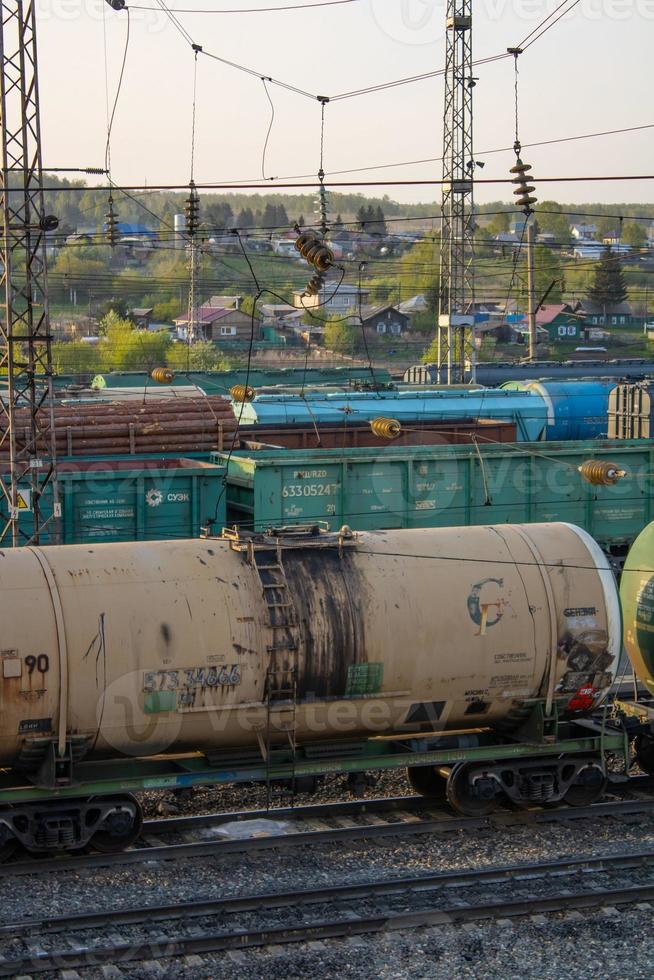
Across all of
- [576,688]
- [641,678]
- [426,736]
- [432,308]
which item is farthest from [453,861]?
[432,308]

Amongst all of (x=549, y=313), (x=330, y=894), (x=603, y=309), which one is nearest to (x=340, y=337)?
(x=549, y=313)

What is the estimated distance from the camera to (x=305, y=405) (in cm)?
2717

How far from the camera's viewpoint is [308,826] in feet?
39.7

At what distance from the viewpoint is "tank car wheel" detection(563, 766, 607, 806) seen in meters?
12.8

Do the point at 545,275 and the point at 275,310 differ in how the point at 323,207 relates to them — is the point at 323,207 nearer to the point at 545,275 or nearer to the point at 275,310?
the point at 545,275

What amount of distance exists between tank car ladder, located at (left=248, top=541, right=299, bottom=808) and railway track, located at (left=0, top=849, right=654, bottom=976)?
165cm

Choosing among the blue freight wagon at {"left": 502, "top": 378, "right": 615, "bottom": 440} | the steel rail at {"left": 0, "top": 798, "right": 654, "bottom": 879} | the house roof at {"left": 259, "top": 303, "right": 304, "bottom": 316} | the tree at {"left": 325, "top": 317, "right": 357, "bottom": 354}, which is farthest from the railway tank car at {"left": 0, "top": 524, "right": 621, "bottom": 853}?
the house roof at {"left": 259, "top": 303, "right": 304, "bottom": 316}

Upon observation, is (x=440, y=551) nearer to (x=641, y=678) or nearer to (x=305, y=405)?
(x=641, y=678)

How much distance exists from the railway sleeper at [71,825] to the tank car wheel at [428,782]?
3.32 metres

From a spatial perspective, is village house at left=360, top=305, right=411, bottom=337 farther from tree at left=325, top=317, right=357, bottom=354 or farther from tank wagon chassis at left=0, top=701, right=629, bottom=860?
tank wagon chassis at left=0, top=701, right=629, bottom=860

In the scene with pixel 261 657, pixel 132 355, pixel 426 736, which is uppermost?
pixel 132 355

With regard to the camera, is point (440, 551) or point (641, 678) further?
point (641, 678)

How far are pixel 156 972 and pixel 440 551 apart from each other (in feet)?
16.8

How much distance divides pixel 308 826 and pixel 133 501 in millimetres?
9754
